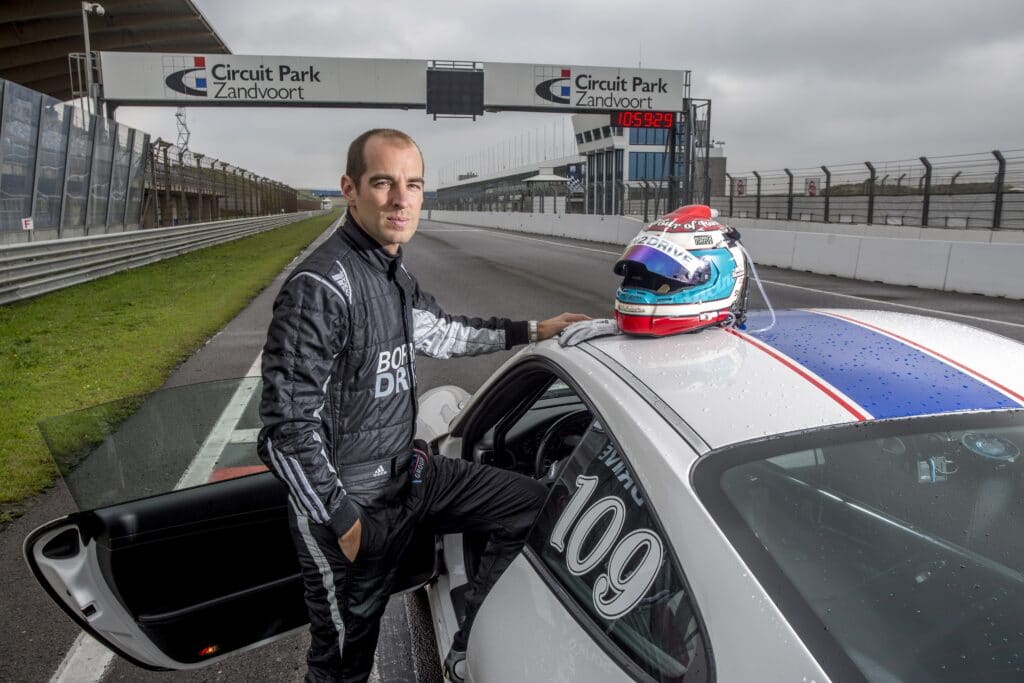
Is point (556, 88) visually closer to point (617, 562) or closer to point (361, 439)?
point (361, 439)

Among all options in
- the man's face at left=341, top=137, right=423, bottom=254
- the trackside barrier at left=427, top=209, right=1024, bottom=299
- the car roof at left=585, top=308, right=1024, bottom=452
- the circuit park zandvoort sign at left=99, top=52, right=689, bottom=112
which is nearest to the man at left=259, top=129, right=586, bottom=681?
the man's face at left=341, top=137, right=423, bottom=254

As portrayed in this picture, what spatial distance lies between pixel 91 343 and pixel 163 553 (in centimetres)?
791

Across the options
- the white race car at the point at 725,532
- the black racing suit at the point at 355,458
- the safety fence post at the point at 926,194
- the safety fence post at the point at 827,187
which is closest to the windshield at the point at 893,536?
the white race car at the point at 725,532

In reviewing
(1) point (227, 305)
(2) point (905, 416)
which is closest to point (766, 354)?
(2) point (905, 416)

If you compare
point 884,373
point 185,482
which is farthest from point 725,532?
point 185,482

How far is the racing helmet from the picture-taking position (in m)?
2.20

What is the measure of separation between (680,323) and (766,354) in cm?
37

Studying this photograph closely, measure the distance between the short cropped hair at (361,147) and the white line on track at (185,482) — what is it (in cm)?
89

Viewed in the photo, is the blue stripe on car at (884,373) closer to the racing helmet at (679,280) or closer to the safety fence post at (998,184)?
the racing helmet at (679,280)

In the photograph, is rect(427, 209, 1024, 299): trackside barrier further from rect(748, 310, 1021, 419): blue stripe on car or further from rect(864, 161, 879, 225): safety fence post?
rect(748, 310, 1021, 419): blue stripe on car

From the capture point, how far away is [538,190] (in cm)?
7375

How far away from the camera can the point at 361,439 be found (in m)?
2.22

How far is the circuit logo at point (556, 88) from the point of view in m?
30.3

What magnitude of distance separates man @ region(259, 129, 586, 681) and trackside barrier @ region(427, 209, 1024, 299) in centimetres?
1373
